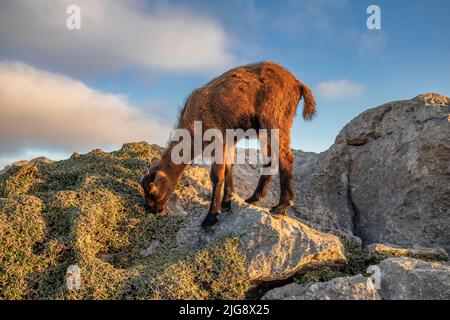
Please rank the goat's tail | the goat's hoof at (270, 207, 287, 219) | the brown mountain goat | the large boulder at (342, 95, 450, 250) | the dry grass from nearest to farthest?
the dry grass → the goat's hoof at (270, 207, 287, 219) → the brown mountain goat → the goat's tail → the large boulder at (342, 95, 450, 250)

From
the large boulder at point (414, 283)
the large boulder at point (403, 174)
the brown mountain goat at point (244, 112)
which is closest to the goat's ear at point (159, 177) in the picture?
the brown mountain goat at point (244, 112)

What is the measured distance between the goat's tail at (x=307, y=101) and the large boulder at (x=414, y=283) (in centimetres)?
361

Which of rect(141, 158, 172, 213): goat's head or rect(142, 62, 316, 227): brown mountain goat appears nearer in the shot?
rect(142, 62, 316, 227): brown mountain goat

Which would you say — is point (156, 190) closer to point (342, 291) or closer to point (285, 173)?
point (285, 173)

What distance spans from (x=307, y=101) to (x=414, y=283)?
13.3 ft

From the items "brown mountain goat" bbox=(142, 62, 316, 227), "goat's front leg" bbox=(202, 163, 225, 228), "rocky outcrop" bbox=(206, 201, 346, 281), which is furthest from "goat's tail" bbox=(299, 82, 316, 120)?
"rocky outcrop" bbox=(206, 201, 346, 281)

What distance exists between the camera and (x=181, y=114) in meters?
8.45

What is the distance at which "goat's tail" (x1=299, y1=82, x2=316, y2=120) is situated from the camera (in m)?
7.84

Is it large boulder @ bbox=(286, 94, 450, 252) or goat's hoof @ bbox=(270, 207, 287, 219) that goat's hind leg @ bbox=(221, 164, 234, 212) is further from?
large boulder @ bbox=(286, 94, 450, 252)

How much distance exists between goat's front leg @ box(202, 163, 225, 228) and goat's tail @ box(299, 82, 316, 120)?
2128 millimetres

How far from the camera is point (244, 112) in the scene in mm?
7387

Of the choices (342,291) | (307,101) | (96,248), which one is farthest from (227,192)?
(342,291)
